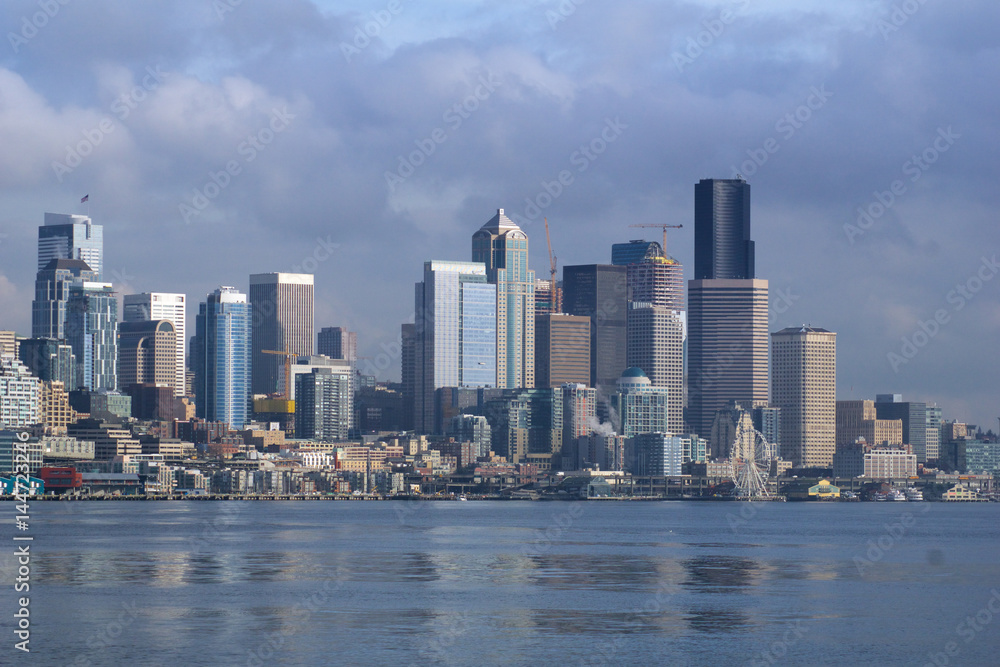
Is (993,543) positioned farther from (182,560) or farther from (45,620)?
(45,620)

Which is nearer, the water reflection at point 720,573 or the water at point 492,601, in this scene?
the water at point 492,601

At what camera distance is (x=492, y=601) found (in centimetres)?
8444

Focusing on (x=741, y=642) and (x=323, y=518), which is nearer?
(x=741, y=642)

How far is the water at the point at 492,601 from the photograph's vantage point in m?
68.1

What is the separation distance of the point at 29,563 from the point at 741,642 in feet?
171

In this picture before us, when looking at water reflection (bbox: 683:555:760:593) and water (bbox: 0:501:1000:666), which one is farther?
water reflection (bbox: 683:555:760:593)

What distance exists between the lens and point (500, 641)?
232 ft

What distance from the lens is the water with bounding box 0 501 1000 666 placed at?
68.1 m

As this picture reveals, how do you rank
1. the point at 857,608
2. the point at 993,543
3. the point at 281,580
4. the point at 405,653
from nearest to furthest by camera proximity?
the point at 405,653
the point at 857,608
the point at 281,580
the point at 993,543

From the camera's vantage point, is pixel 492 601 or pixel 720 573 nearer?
pixel 492 601

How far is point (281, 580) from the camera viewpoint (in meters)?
93.4

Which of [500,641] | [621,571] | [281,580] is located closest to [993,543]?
[621,571]

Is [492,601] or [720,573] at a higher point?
[492,601]

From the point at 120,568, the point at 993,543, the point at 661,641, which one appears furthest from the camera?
the point at 993,543
